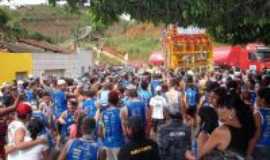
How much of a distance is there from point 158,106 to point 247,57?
41211mm

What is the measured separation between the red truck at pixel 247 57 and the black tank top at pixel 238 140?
1699 inches

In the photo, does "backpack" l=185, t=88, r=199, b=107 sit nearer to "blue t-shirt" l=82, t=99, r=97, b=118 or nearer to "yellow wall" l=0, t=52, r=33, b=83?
"blue t-shirt" l=82, t=99, r=97, b=118

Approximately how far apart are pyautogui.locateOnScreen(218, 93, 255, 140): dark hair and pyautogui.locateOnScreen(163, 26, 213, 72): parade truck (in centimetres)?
2057

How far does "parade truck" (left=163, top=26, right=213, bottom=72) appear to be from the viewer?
30.1 m

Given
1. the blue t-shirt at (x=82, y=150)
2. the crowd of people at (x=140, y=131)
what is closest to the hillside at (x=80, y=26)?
the crowd of people at (x=140, y=131)

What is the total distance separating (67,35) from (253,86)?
88269 mm

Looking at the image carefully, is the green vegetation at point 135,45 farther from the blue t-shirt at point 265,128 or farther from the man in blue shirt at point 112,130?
the blue t-shirt at point 265,128

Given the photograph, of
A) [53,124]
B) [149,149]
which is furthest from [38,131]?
[53,124]

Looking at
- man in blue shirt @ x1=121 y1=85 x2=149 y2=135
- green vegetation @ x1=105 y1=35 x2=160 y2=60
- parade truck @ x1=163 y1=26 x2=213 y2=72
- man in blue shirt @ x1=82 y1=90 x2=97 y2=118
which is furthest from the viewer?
green vegetation @ x1=105 y1=35 x2=160 y2=60

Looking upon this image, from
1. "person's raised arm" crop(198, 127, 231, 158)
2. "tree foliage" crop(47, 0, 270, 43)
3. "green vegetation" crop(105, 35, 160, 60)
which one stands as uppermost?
"green vegetation" crop(105, 35, 160, 60)

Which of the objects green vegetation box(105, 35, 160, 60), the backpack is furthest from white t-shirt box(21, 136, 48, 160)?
green vegetation box(105, 35, 160, 60)

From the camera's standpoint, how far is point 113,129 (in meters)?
13.0

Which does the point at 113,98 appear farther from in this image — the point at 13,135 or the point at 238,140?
the point at 238,140

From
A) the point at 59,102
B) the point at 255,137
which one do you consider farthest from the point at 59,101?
the point at 255,137
